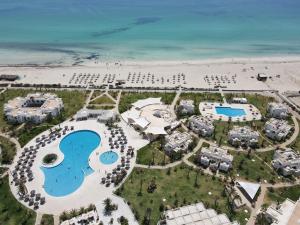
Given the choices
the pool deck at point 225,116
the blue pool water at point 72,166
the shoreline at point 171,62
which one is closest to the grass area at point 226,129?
the pool deck at point 225,116

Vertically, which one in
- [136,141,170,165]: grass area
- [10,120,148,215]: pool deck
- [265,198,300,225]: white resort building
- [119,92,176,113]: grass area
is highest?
[119,92,176,113]: grass area

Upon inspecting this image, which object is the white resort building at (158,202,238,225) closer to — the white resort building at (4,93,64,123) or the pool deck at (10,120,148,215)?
the pool deck at (10,120,148,215)

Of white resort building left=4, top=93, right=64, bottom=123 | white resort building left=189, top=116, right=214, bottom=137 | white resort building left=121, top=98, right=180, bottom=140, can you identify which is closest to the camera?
white resort building left=189, top=116, right=214, bottom=137

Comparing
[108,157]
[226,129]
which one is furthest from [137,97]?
[108,157]

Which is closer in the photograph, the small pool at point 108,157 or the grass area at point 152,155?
the grass area at point 152,155

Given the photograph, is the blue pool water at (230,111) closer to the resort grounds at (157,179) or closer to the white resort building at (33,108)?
the resort grounds at (157,179)

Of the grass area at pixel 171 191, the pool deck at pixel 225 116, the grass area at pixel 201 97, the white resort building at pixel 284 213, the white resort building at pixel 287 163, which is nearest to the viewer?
the white resort building at pixel 284 213

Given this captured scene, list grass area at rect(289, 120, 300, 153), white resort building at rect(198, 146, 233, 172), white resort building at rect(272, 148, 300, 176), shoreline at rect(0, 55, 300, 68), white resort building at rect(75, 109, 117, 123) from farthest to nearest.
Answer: shoreline at rect(0, 55, 300, 68) → white resort building at rect(75, 109, 117, 123) → grass area at rect(289, 120, 300, 153) → white resort building at rect(198, 146, 233, 172) → white resort building at rect(272, 148, 300, 176)

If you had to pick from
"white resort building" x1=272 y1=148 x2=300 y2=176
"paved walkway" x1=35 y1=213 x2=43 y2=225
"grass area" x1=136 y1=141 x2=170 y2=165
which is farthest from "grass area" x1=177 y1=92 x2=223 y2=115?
"paved walkway" x1=35 y1=213 x2=43 y2=225
